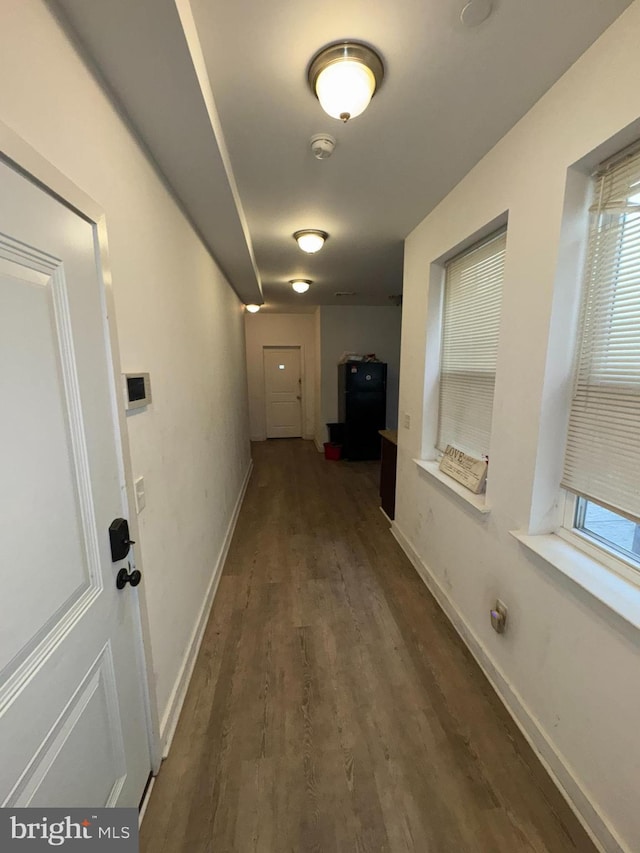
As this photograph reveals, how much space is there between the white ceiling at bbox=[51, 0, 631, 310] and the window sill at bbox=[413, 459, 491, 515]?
168 cm

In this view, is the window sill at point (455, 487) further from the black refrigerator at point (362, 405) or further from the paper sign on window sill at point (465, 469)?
the black refrigerator at point (362, 405)

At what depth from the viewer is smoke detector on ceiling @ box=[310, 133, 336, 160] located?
1.50 meters

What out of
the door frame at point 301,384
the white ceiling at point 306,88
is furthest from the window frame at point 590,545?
the door frame at point 301,384

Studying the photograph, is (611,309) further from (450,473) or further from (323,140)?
(323,140)

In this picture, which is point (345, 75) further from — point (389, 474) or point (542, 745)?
point (389, 474)

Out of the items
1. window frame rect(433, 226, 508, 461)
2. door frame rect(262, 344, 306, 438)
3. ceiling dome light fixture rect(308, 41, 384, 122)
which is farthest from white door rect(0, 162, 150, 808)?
door frame rect(262, 344, 306, 438)

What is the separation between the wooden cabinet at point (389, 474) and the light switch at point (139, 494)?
7.91 feet

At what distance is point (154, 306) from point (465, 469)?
180 centimetres

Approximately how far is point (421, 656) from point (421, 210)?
8.68ft

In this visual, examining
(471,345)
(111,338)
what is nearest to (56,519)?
(111,338)

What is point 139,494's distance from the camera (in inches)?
48.6

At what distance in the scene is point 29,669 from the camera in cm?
67

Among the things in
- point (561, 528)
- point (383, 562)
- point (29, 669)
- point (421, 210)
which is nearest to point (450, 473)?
point (561, 528)

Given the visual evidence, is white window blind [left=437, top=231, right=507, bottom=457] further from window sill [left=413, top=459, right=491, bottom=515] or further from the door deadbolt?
the door deadbolt
